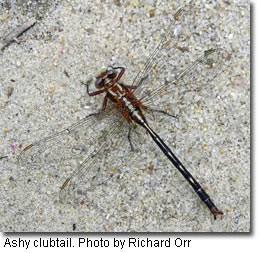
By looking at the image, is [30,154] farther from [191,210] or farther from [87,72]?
[191,210]

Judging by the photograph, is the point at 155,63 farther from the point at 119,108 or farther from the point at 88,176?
the point at 88,176

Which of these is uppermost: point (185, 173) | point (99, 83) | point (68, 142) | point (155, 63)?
point (155, 63)

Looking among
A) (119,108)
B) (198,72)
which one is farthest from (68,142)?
(198,72)

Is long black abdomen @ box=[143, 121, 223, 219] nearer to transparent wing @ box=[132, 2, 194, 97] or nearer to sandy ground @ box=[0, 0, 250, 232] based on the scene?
sandy ground @ box=[0, 0, 250, 232]

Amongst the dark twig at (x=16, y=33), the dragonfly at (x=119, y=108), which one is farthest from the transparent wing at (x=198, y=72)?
the dark twig at (x=16, y=33)

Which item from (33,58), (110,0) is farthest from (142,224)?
(110,0)

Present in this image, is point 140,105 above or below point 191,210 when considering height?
above
